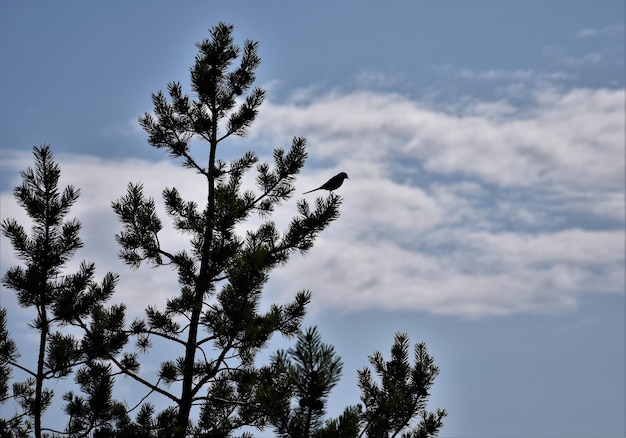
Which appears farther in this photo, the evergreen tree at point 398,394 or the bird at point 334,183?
the bird at point 334,183

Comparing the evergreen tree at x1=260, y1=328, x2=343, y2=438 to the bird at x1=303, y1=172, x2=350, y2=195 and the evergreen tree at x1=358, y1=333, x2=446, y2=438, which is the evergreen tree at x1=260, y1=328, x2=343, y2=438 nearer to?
the evergreen tree at x1=358, y1=333, x2=446, y2=438

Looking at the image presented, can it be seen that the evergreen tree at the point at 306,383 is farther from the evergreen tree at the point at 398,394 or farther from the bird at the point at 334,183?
the bird at the point at 334,183

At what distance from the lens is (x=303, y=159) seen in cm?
1131

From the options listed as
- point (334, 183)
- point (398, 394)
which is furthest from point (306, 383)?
point (334, 183)

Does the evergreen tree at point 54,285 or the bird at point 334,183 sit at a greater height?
the bird at point 334,183

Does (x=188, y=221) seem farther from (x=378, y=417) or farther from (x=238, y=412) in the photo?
(x=378, y=417)

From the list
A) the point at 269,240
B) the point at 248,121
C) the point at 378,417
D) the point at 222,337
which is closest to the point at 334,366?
the point at 378,417

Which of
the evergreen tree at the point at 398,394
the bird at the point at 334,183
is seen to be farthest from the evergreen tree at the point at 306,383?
the bird at the point at 334,183

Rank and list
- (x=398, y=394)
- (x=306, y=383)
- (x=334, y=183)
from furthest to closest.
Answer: (x=334, y=183) < (x=398, y=394) < (x=306, y=383)

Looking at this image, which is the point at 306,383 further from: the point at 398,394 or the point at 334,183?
the point at 334,183

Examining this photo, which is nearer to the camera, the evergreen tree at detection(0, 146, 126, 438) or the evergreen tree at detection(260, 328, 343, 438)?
the evergreen tree at detection(260, 328, 343, 438)

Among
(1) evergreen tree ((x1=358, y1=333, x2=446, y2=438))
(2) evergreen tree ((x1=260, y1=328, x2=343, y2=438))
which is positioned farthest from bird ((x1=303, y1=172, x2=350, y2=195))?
(2) evergreen tree ((x1=260, y1=328, x2=343, y2=438))

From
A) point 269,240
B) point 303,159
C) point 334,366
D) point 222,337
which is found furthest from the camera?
point 303,159

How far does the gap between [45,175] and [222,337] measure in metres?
3.51
